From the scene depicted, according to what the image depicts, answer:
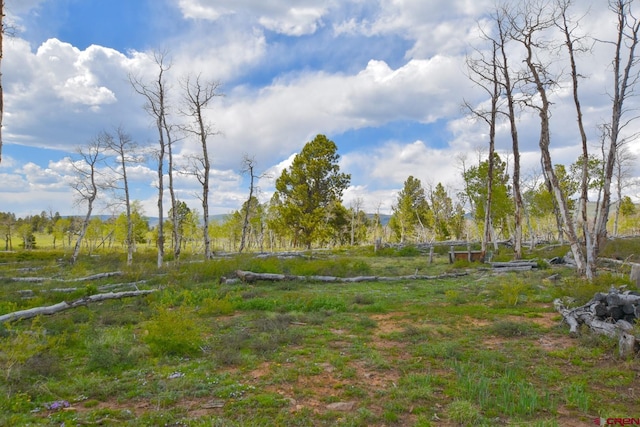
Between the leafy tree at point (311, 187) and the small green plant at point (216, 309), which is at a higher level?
the leafy tree at point (311, 187)

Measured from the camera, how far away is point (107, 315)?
1016 cm

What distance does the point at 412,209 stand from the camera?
5559 centimetres

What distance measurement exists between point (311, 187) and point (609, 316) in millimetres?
32001

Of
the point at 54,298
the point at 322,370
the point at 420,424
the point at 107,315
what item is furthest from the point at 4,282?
the point at 420,424

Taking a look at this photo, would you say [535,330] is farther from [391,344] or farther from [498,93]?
[498,93]

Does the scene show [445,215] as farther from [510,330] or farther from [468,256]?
[510,330]

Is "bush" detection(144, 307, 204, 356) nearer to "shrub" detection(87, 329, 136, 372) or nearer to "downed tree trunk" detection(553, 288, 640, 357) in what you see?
"shrub" detection(87, 329, 136, 372)

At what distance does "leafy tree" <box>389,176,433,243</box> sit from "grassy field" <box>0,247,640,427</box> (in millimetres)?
44546

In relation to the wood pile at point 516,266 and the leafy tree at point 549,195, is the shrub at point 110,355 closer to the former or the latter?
the wood pile at point 516,266

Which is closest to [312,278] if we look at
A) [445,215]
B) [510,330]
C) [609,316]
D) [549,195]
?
[510,330]

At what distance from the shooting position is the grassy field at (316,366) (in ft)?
15.5

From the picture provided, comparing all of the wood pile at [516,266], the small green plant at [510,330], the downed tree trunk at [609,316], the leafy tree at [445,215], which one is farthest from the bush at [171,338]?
the leafy tree at [445,215]

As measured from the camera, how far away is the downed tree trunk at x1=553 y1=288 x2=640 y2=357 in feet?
23.4

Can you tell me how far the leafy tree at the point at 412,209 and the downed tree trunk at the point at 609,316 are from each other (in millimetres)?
46949
